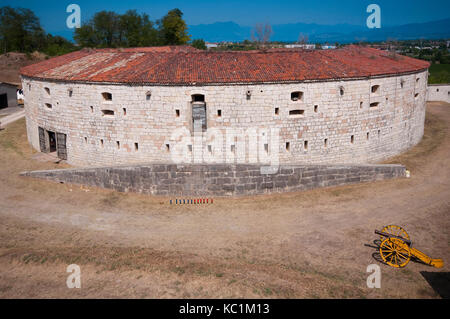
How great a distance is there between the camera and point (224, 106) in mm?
19719

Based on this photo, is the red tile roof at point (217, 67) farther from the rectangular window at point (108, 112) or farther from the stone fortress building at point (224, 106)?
the rectangular window at point (108, 112)

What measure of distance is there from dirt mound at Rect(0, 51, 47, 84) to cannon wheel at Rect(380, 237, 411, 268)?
2170 inches

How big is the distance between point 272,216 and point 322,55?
11416mm

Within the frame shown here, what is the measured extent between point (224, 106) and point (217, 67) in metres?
2.51

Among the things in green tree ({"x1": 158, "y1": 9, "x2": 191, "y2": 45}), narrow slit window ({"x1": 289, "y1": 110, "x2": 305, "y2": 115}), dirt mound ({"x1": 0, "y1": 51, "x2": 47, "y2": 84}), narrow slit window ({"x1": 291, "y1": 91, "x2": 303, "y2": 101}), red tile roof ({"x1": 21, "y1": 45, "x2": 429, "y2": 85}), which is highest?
green tree ({"x1": 158, "y1": 9, "x2": 191, "y2": 45})

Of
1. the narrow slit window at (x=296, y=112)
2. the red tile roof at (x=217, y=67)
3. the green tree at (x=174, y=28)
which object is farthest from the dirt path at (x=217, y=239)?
the green tree at (x=174, y=28)

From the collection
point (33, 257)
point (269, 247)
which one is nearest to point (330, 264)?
Result: point (269, 247)

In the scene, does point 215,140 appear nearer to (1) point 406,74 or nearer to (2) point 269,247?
(2) point 269,247

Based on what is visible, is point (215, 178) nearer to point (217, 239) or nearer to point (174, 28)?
point (217, 239)

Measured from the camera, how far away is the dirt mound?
53.7 m

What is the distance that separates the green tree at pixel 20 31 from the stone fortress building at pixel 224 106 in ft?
176

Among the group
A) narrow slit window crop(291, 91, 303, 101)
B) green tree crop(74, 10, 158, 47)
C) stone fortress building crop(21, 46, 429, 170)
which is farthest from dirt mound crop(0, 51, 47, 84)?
narrow slit window crop(291, 91, 303, 101)

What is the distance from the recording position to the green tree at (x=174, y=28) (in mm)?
54544

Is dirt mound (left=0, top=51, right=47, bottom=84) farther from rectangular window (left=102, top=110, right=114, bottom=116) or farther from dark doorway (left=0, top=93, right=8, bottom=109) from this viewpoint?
rectangular window (left=102, top=110, right=114, bottom=116)
